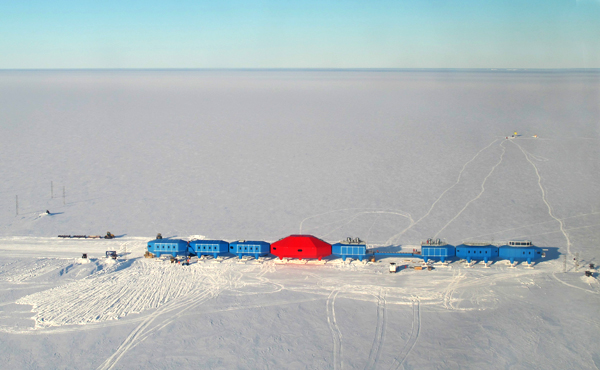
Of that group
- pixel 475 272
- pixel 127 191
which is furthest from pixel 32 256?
pixel 475 272

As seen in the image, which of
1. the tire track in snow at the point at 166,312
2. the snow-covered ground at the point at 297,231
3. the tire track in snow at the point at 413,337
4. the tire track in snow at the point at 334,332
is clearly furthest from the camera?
the snow-covered ground at the point at 297,231

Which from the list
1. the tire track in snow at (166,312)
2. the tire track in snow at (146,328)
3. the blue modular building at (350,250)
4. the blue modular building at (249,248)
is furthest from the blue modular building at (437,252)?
the tire track in snow at (146,328)

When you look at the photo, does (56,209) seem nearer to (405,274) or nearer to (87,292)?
(87,292)

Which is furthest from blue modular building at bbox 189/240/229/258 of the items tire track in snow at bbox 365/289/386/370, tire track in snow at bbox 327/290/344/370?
tire track in snow at bbox 365/289/386/370

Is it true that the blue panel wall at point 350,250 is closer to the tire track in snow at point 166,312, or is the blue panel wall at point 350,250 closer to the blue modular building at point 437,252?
the blue modular building at point 437,252

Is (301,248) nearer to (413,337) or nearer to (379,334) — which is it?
(379,334)

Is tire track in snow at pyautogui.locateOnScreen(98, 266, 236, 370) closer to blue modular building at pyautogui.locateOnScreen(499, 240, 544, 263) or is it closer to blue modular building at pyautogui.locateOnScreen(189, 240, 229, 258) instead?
blue modular building at pyautogui.locateOnScreen(189, 240, 229, 258)
